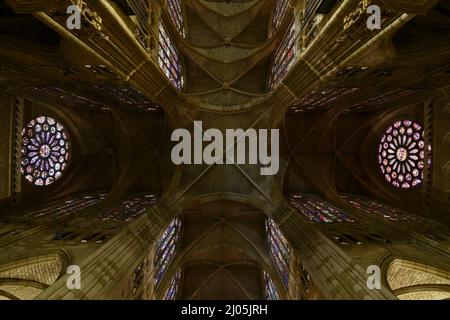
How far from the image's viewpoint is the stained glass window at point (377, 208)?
1198 cm

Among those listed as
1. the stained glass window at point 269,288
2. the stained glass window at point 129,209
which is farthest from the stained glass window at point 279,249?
the stained glass window at point 129,209

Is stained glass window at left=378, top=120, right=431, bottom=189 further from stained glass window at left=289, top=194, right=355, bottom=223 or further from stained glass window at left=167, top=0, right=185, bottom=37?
stained glass window at left=167, top=0, right=185, bottom=37

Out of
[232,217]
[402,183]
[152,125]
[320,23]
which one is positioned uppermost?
[320,23]

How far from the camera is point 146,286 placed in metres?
10.6

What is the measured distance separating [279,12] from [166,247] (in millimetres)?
12430

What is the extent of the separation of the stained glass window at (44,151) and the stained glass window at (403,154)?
1650 centimetres

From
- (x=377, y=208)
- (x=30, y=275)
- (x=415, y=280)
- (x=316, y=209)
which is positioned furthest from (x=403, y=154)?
(x=30, y=275)

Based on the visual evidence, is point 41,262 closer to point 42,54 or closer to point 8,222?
point 8,222

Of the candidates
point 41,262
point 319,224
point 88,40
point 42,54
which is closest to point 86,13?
point 88,40

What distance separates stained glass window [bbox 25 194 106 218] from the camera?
11.7 metres

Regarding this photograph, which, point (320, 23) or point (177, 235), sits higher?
point (320, 23)

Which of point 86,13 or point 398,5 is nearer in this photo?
point 398,5

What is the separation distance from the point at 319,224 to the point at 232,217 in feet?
21.4

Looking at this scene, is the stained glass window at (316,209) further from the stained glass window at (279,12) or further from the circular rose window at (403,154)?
the stained glass window at (279,12)
